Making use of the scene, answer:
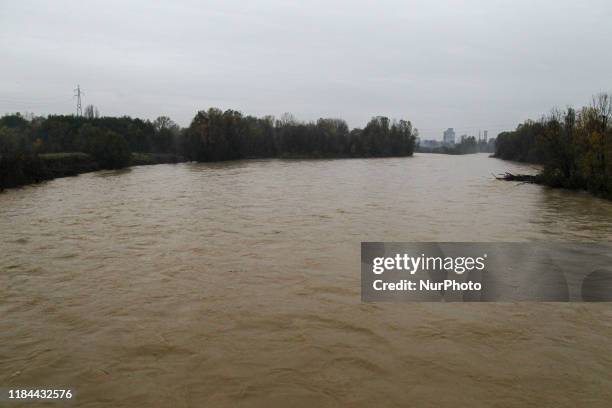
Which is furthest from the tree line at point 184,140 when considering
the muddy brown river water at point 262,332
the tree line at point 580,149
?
the tree line at point 580,149

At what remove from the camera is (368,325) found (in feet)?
21.6

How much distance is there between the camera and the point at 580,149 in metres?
31.4

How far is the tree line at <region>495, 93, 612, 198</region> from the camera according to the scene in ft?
94.1

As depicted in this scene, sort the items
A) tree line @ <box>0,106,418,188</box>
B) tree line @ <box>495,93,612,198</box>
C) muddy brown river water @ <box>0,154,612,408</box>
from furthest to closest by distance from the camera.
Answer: tree line @ <box>0,106,418,188</box>
tree line @ <box>495,93,612,198</box>
muddy brown river water @ <box>0,154,612,408</box>

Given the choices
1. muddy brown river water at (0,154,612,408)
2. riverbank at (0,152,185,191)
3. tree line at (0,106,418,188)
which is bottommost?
muddy brown river water at (0,154,612,408)

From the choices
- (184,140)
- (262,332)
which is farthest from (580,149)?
(184,140)

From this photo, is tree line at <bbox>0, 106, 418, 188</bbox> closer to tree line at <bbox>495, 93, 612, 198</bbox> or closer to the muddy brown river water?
the muddy brown river water

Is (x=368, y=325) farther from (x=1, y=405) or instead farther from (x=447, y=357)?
(x=1, y=405)

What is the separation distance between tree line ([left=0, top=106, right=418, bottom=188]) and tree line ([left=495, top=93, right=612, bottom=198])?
1633 inches

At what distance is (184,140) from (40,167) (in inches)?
1736

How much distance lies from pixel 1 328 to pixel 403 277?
7.29 metres

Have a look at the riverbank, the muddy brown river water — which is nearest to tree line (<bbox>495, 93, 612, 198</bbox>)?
the muddy brown river water

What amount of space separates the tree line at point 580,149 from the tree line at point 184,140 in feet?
136

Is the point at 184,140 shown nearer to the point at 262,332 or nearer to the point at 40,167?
the point at 40,167
